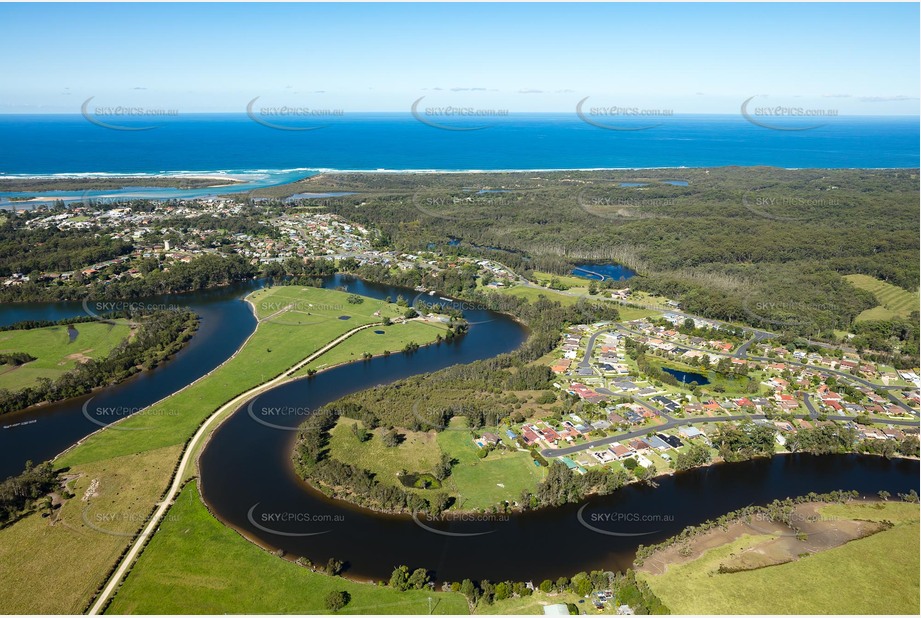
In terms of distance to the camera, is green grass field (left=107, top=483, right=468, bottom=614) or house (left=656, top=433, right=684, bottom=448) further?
house (left=656, top=433, right=684, bottom=448)

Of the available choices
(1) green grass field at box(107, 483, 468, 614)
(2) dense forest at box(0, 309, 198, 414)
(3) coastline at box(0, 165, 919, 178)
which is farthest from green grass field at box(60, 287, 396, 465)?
(3) coastline at box(0, 165, 919, 178)

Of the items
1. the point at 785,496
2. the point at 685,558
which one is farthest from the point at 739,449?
the point at 685,558

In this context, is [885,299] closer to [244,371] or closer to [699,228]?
[699,228]

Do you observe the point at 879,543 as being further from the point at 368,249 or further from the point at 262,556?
the point at 368,249

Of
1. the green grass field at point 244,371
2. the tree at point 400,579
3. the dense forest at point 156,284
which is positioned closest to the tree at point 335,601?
the tree at point 400,579

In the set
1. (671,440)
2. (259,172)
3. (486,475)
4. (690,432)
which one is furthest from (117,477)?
(259,172)

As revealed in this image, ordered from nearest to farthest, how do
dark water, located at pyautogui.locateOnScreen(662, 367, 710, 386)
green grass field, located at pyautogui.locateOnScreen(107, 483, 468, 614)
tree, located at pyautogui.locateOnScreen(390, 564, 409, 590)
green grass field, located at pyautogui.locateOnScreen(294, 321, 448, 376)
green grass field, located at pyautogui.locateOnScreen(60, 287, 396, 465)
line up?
1. green grass field, located at pyautogui.locateOnScreen(107, 483, 468, 614)
2. tree, located at pyautogui.locateOnScreen(390, 564, 409, 590)
3. green grass field, located at pyautogui.locateOnScreen(60, 287, 396, 465)
4. dark water, located at pyautogui.locateOnScreen(662, 367, 710, 386)
5. green grass field, located at pyautogui.locateOnScreen(294, 321, 448, 376)

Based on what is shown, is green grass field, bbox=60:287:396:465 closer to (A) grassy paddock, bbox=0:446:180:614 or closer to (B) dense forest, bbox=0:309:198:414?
(A) grassy paddock, bbox=0:446:180:614

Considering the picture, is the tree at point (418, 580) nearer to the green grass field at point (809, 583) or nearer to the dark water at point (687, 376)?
the green grass field at point (809, 583)
